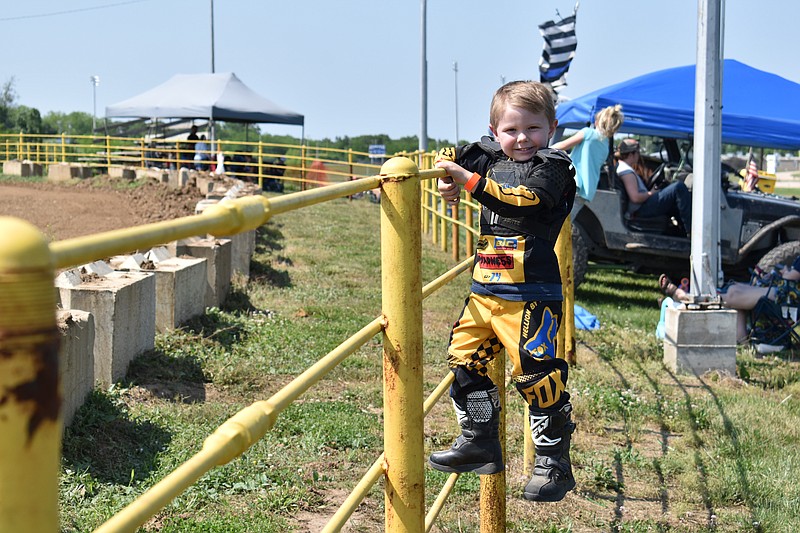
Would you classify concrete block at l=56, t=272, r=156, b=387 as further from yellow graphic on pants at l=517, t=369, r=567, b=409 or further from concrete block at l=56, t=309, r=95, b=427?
yellow graphic on pants at l=517, t=369, r=567, b=409

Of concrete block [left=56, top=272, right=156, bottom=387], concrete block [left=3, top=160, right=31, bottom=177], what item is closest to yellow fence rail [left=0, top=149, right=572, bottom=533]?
concrete block [left=56, top=272, right=156, bottom=387]

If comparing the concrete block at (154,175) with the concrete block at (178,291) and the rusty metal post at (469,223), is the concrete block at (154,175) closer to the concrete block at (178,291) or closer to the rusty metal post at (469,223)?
the rusty metal post at (469,223)

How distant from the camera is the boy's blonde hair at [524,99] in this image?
3121 millimetres

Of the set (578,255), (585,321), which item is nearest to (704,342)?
(585,321)

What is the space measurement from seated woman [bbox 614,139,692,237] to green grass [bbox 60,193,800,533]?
7.77ft

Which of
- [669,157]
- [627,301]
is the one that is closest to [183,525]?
[627,301]

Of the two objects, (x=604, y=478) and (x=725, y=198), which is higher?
(x=725, y=198)

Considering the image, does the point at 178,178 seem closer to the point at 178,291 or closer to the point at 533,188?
the point at 178,291

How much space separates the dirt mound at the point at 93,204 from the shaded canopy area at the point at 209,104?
3.98 meters

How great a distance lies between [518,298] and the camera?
3.07 metres

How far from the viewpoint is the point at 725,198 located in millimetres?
10430

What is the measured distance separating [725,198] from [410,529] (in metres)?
8.82

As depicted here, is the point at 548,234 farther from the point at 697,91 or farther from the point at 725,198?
the point at 725,198

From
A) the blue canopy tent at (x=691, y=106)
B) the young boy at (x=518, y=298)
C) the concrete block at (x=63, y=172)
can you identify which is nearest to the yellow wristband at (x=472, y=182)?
the young boy at (x=518, y=298)
